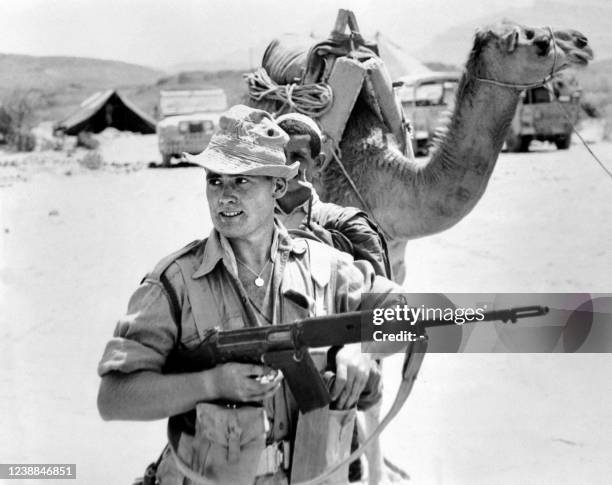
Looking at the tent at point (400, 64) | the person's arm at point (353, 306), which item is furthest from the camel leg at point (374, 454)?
the tent at point (400, 64)

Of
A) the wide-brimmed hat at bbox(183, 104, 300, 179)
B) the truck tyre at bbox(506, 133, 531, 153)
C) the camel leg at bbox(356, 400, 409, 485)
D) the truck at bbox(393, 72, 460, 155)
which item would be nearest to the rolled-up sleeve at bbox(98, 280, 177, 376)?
the wide-brimmed hat at bbox(183, 104, 300, 179)

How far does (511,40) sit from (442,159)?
2.50 feet

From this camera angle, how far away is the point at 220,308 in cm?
261

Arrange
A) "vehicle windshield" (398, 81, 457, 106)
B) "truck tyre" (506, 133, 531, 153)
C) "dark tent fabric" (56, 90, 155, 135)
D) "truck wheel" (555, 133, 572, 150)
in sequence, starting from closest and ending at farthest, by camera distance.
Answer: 1. "dark tent fabric" (56, 90, 155, 135)
2. "truck tyre" (506, 133, 531, 153)
3. "truck wheel" (555, 133, 572, 150)
4. "vehicle windshield" (398, 81, 457, 106)

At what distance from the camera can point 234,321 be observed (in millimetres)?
2609

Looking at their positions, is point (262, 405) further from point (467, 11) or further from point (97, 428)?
point (467, 11)

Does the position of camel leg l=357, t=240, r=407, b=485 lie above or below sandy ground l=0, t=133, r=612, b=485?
above

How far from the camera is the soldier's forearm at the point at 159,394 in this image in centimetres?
246

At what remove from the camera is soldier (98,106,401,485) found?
2473mm

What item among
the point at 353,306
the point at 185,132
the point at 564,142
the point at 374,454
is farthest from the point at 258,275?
the point at 564,142

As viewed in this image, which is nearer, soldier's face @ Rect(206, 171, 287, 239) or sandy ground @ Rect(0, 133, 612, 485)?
soldier's face @ Rect(206, 171, 287, 239)

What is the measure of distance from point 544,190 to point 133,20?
569 centimetres

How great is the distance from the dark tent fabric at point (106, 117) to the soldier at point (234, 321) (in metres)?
13.6

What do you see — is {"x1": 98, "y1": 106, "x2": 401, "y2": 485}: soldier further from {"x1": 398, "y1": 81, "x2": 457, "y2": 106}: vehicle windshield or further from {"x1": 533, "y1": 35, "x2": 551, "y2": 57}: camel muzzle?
{"x1": 398, "y1": 81, "x2": 457, "y2": 106}: vehicle windshield
